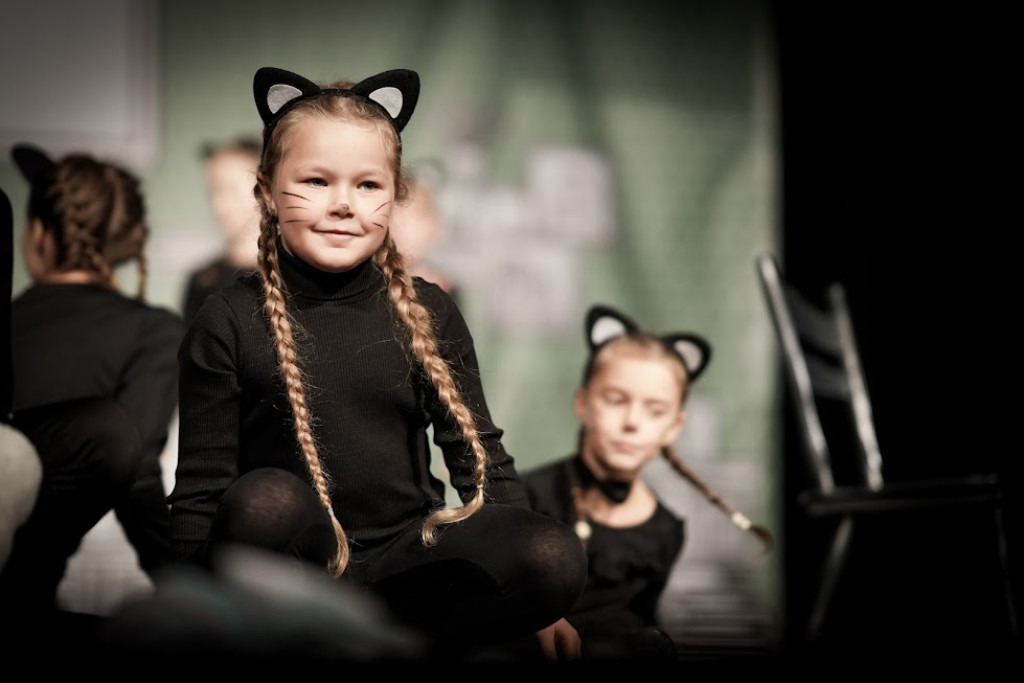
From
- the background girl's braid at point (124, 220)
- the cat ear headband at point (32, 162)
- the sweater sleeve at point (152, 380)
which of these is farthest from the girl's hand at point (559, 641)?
the cat ear headband at point (32, 162)

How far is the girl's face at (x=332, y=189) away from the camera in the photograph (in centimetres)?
129

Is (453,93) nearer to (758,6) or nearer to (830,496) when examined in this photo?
(758,6)

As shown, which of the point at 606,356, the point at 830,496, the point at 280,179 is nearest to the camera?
the point at 280,179

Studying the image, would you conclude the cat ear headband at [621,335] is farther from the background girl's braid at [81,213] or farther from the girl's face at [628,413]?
the background girl's braid at [81,213]

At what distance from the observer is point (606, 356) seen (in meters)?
2.11

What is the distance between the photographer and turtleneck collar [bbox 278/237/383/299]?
135 cm

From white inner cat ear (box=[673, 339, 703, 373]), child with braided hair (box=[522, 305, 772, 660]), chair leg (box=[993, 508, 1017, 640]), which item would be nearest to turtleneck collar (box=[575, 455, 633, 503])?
child with braided hair (box=[522, 305, 772, 660])

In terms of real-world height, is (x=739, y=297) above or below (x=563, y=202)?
below

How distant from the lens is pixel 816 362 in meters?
2.26

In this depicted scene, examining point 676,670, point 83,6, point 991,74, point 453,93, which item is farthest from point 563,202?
point 676,670

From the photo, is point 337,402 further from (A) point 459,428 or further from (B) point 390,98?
(B) point 390,98

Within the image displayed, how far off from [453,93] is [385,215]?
179 cm

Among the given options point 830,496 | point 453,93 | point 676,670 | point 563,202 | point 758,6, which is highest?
point 758,6

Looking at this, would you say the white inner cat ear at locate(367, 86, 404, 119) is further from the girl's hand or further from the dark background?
the dark background
